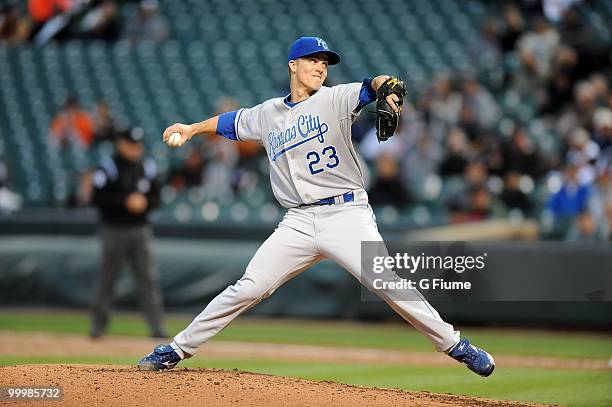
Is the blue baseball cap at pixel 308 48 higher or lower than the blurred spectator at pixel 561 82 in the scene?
lower

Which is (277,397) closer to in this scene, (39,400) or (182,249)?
(39,400)

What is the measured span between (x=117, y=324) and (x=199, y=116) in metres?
5.02

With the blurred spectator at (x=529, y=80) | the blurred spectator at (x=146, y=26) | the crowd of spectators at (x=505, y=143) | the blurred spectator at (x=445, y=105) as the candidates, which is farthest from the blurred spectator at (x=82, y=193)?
the blurred spectator at (x=529, y=80)

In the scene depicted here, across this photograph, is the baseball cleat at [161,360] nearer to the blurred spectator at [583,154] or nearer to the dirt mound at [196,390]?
the dirt mound at [196,390]

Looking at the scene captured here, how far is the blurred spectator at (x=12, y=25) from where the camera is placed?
18.6 meters

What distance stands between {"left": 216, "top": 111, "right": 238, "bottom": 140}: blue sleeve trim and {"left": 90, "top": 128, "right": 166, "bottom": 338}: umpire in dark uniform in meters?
4.07

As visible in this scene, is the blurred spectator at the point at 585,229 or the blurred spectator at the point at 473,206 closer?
the blurred spectator at the point at 585,229

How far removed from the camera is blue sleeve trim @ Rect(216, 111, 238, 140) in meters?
6.15

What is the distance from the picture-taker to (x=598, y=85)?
12.8 m

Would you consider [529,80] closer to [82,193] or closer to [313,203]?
→ [82,193]

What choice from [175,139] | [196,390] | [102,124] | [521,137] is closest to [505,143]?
[521,137]

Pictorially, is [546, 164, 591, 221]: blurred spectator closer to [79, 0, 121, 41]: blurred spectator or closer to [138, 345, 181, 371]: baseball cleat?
[138, 345, 181, 371]: baseball cleat

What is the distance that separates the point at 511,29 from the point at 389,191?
3.50 metres

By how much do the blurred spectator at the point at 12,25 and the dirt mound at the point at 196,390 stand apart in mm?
13798
